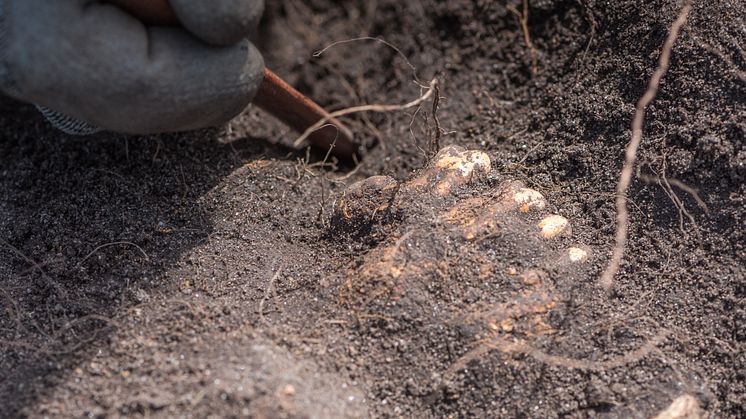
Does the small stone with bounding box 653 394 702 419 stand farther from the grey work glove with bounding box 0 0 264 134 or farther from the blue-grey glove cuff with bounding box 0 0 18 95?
the blue-grey glove cuff with bounding box 0 0 18 95

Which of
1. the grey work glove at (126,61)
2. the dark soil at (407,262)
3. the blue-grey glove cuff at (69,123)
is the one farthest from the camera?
the blue-grey glove cuff at (69,123)

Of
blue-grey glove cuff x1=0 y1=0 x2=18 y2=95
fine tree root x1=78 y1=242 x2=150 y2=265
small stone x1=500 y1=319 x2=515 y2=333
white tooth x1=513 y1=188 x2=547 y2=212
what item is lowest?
fine tree root x1=78 y1=242 x2=150 y2=265

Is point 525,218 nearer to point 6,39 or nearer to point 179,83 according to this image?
point 179,83

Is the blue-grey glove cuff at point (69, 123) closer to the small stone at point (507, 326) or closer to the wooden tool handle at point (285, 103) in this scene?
the wooden tool handle at point (285, 103)

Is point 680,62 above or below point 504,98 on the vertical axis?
above

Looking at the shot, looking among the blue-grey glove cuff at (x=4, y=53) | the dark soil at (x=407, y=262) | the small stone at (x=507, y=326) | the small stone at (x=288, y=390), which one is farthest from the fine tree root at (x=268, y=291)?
the blue-grey glove cuff at (x=4, y=53)

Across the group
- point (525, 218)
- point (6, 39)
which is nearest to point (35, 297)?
point (6, 39)

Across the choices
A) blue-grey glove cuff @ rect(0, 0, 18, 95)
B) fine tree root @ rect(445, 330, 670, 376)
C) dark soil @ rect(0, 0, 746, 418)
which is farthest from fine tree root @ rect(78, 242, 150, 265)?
fine tree root @ rect(445, 330, 670, 376)
